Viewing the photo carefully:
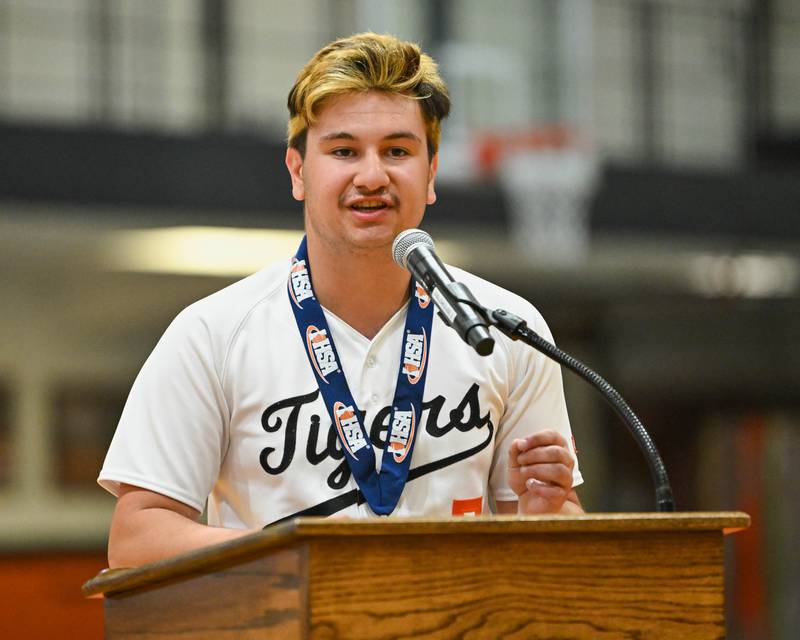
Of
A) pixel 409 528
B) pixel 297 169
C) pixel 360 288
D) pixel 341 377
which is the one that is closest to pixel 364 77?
pixel 297 169

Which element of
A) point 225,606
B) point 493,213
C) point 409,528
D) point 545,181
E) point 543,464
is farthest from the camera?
point 493,213

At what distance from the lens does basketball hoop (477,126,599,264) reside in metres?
8.09

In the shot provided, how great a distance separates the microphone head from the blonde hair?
1.06ft

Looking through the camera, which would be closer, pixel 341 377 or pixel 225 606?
pixel 225 606

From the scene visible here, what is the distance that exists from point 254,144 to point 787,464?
14.0ft

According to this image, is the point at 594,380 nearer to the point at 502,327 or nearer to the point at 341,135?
the point at 502,327

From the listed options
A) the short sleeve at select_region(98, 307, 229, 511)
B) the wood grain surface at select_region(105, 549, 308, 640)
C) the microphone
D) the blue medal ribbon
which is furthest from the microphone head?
the wood grain surface at select_region(105, 549, 308, 640)

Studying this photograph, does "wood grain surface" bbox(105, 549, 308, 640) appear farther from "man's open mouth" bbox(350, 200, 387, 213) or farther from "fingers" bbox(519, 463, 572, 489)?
"man's open mouth" bbox(350, 200, 387, 213)

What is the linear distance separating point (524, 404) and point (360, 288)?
34 cm

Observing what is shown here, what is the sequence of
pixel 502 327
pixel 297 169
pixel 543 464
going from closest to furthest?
1. pixel 502 327
2. pixel 543 464
3. pixel 297 169

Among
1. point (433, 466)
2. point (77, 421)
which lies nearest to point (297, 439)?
point (433, 466)

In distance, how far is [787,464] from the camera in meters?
9.12

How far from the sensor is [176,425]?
2.05 metres

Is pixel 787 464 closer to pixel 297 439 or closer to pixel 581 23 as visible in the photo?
pixel 581 23
